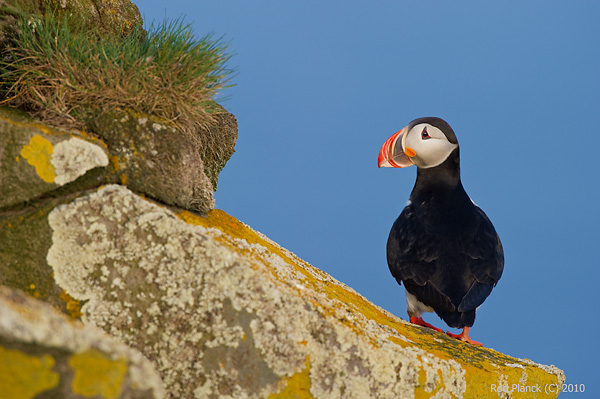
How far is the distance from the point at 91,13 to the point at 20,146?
1902mm

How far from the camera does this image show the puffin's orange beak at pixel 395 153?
16.6 feet

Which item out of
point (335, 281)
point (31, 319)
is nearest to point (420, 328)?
point (335, 281)

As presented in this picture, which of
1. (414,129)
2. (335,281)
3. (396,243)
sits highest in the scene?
(414,129)

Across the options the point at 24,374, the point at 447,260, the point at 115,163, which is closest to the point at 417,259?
the point at 447,260

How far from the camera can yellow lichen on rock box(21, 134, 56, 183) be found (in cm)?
294

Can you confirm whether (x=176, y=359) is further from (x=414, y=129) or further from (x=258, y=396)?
(x=414, y=129)

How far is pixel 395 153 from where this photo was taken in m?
5.09

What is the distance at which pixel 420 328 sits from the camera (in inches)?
169

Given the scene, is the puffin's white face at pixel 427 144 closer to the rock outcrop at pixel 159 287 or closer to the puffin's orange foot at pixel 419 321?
the puffin's orange foot at pixel 419 321

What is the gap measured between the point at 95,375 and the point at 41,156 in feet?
4.99

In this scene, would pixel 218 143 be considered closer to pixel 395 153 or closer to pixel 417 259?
pixel 395 153

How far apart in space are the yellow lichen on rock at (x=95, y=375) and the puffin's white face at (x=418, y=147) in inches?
143

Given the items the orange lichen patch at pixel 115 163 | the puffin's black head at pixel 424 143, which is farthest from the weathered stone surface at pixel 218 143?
the puffin's black head at pixel 424 143

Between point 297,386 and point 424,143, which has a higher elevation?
point 424,143
